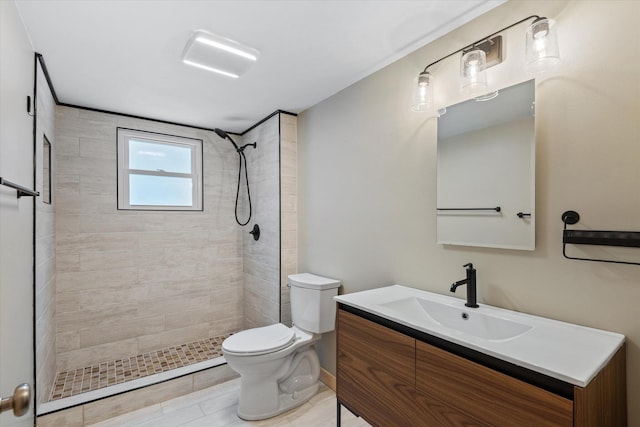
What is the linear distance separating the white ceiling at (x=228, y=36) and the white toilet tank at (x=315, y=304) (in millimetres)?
1494

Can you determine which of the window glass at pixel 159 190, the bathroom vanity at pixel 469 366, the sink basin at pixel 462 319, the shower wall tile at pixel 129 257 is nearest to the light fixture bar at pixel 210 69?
the shower wall tile at pixel 129 257

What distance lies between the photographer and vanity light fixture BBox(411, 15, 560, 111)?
3.92ft

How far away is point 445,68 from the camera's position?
5.43ft

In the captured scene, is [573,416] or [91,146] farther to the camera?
[91,146]

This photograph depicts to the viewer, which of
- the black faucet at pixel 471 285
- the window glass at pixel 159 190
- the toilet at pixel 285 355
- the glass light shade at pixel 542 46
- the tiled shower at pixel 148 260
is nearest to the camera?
the glass light shade at pixel 542 46

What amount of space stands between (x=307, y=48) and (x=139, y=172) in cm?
215

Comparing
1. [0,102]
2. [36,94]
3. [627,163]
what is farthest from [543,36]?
[36,94]

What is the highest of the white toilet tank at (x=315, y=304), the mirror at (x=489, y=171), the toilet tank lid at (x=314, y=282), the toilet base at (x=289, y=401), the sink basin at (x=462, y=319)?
the mirror at (x=489, y=171)

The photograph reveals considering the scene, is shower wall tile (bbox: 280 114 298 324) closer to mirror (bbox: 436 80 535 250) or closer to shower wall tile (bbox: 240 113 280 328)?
shower wall tile (bbox: 240 113 280 328)

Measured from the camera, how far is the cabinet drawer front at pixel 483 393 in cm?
86

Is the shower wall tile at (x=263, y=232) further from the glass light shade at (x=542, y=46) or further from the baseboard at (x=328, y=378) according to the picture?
the glass light shade at (x=542, y=46)

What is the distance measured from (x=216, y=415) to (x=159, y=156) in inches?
94.4

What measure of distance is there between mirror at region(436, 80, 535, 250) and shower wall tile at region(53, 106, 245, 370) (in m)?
2.51

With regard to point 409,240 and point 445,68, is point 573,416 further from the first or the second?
point 445,68
